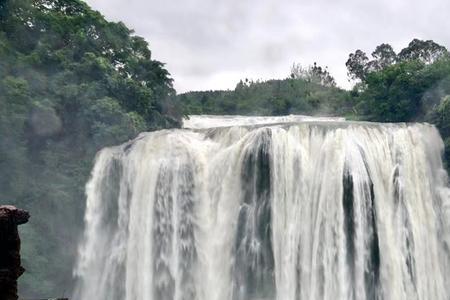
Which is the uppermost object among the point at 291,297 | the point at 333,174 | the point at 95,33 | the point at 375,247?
the point at 95,33

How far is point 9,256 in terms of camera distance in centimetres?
610

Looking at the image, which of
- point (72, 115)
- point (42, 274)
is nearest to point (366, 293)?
point (42, 274)

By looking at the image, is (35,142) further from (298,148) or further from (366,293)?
(366,293)

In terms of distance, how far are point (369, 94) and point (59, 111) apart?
606 inches

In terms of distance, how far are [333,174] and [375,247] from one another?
300cm

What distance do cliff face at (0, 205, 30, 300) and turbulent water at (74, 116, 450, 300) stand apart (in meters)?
17.0

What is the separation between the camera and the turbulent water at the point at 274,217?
22531mm

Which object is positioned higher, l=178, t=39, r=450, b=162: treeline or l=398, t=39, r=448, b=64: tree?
l=398, t=39, r=448, b=64: tree

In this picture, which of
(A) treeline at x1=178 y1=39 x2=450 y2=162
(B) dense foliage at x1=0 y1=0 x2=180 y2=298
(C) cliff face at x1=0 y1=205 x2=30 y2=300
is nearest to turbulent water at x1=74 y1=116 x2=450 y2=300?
(B) dense foliage at x1=0 y1=0 x2=180 y2=298

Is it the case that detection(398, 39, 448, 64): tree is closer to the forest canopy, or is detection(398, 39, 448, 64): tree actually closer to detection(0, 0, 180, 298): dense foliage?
the forest canopy

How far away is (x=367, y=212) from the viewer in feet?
74.5

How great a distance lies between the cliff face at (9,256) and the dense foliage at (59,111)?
1849 centimetres

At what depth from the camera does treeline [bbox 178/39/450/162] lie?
96.3ft

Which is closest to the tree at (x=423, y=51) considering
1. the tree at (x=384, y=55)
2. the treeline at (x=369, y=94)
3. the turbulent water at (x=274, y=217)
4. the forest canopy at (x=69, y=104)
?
the treeline at (x=369, y=94)
